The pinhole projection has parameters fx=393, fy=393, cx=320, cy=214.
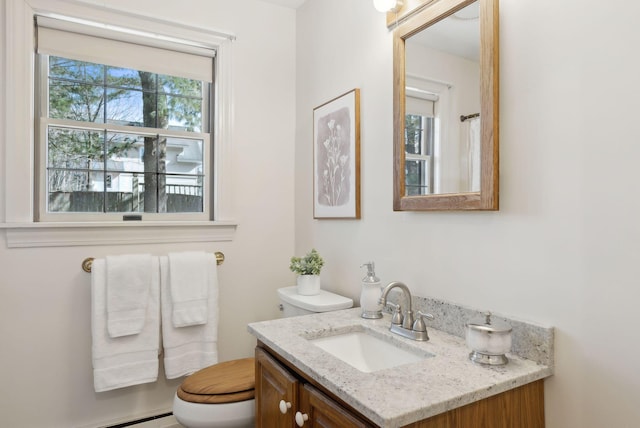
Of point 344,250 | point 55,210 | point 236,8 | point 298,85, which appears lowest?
point 344,250

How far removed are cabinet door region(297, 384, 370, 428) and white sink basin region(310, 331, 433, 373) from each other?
0.28m

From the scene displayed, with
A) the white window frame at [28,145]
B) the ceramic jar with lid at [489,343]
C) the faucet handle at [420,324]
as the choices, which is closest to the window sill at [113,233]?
the white window frame at [28,145]

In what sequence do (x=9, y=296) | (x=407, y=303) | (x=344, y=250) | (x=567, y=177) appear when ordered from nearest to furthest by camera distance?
1. (x=567, y=177)
2. (x=407, y=303)
3. (x=9, y=296)
4. (x=344, y=250)

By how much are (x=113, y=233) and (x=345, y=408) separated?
1579 millimetres

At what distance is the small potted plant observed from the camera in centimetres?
194

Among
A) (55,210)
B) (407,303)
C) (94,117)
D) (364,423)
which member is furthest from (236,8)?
(364,423)

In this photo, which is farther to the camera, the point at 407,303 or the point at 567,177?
the point at 407,303

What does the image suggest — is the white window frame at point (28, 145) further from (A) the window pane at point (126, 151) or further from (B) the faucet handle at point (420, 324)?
(B) the faucet handle at point (420, 324)

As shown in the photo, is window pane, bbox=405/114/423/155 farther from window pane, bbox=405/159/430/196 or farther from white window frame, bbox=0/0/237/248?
white window frame, bbox=0/0/237/248

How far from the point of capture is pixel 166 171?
88.2 inches

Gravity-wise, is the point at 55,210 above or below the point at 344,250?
above

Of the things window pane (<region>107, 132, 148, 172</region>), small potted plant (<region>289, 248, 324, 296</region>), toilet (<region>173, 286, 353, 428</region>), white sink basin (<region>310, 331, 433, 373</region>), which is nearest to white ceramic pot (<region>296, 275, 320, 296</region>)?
small potted plant (<region>289, 248, 324, 296</region>)

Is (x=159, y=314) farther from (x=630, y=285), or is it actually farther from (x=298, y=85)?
(x=630, y=285)

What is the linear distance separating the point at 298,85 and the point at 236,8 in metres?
0.56
